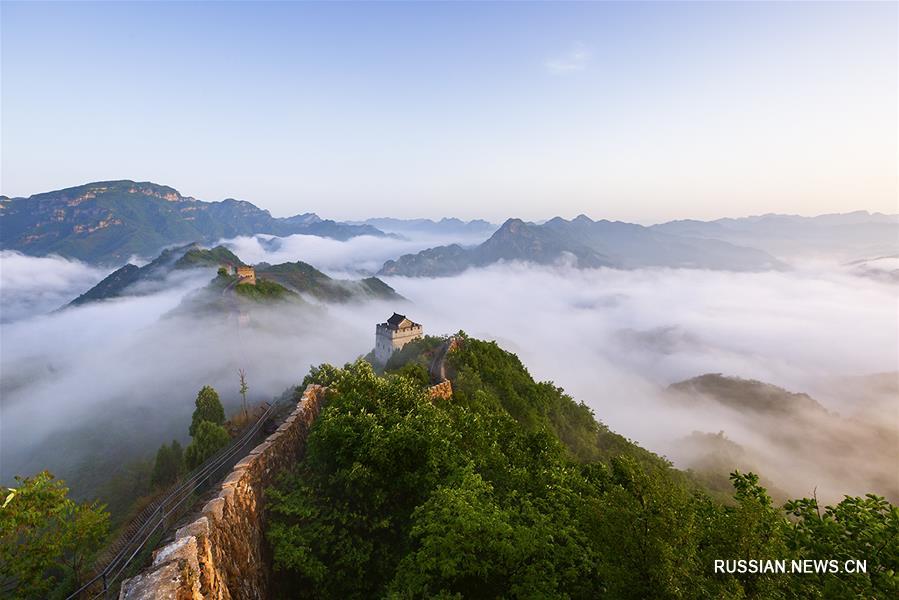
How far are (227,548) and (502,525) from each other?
8706 mm

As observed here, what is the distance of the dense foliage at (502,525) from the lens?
909 cm

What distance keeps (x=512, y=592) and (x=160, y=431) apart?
10637cm

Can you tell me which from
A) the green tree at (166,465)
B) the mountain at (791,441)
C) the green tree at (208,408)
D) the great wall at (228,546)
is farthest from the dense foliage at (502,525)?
the mountain at (791,441)

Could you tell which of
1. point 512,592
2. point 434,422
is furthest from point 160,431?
point 512,592

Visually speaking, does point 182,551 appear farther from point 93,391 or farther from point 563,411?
point 93,391

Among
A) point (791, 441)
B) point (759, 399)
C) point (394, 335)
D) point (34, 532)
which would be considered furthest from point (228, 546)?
point (759, 399)

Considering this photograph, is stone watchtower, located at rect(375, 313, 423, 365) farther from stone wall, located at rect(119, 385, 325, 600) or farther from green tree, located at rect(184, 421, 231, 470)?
stone wall, located at rect(119, 385, 325, 600)

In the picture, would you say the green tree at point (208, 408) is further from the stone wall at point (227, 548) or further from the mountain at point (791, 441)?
the mountain at point (791, 441)

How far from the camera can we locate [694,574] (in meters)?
8.98

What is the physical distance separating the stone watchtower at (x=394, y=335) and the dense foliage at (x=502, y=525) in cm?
6114

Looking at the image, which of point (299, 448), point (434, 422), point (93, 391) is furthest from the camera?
point (93, 391)

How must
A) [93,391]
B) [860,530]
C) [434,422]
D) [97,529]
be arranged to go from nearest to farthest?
[860,530] → [97,529] → [434,422] → [93,391]

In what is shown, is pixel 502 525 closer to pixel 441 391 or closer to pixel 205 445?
pixel 441 391

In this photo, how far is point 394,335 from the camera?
8331 cm
